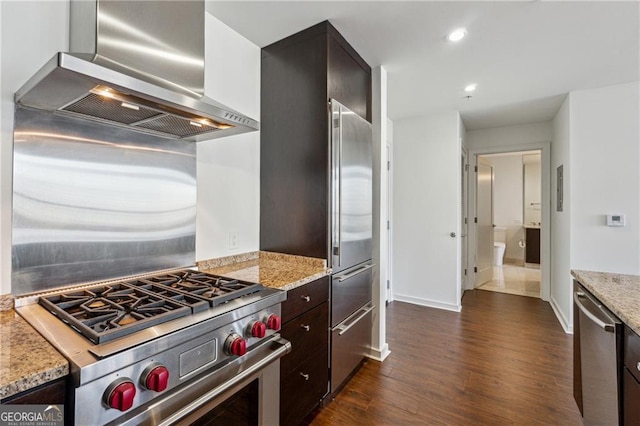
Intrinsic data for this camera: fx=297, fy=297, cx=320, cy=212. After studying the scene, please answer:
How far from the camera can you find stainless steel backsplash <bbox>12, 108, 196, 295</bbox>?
122 cm

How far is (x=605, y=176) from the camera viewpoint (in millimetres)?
3029

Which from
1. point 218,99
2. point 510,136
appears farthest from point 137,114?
point 510,136

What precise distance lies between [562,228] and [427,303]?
1.84 metres

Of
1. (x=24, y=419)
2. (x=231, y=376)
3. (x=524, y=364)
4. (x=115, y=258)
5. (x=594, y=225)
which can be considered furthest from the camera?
(x=594, y=225)

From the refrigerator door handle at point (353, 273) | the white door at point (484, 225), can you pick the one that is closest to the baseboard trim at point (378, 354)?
the refrigerator door handle at point (353, 273)

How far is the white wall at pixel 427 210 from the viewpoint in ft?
12.6

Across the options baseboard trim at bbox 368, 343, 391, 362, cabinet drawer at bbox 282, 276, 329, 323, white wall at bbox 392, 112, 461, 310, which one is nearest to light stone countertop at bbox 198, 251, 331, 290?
cabinet drawer at bbox 282, 276, 329, 323

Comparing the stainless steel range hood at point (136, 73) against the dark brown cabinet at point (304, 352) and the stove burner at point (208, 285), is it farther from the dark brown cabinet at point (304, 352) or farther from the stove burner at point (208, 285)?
the dark brown cabinet at point (304, 352)

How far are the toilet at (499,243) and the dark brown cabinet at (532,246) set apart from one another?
18.7 inches

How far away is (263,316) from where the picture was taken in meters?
1.35

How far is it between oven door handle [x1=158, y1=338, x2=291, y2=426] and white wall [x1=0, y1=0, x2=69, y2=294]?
2.86ft

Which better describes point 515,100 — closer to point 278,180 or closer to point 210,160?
point 278,180

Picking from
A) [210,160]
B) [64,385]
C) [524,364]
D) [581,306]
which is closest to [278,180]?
[210,160]

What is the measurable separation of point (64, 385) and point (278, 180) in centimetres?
164
